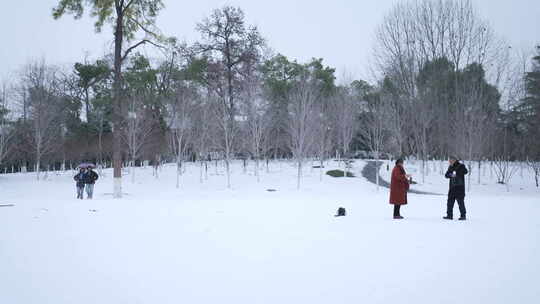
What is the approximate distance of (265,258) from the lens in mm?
5645

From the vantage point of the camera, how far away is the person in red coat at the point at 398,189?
980cm

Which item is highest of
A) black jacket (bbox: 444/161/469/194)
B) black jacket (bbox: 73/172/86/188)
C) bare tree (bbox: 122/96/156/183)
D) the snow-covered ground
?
bare tree (bbox: 122/96/156/183)

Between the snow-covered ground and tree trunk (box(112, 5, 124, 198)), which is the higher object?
tree trunk (box(112, 5, 124, 198))

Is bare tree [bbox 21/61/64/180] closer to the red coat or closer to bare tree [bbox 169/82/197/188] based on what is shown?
bare tree [bbox 169/82/197/188]

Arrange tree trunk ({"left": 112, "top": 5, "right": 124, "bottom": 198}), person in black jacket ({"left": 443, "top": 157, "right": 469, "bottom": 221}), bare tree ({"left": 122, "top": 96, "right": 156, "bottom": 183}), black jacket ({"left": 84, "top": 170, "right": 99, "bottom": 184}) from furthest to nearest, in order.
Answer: bare tree ({"left": 122, "top": 96, "right": 156, "bottom": 183}), tree trunk ({"left": 112, "top": 5, "right": 124, "bottom": 198}), black jacket ({"left": 84, "top": 170, "right": 99, "bottom": 184}), person in black jacket ({"left": 443, "top": 157, "right": 469, "bottom": 221})

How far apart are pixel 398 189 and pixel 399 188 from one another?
0.04 m

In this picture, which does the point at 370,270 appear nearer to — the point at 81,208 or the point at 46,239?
the point at 46,239

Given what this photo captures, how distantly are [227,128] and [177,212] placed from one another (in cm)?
1850

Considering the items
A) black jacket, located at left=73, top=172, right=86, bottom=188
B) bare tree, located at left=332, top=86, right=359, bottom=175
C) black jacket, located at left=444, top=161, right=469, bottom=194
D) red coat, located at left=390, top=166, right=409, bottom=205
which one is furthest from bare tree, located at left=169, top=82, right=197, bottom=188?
black jacket, located at left=444, top=161, right=469, bottom=194

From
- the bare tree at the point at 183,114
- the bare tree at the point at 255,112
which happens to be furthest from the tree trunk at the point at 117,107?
the bare tree at the point at 255,112

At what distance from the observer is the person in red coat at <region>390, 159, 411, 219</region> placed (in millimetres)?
9797

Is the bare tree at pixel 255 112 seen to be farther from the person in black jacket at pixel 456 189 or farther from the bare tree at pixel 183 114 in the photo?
the person in black jacket at pixel 456 189

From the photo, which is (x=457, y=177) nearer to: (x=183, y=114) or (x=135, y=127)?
(x=183, y=114)

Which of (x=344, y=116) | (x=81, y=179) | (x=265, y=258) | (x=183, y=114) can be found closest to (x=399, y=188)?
(x=265, y=258)
